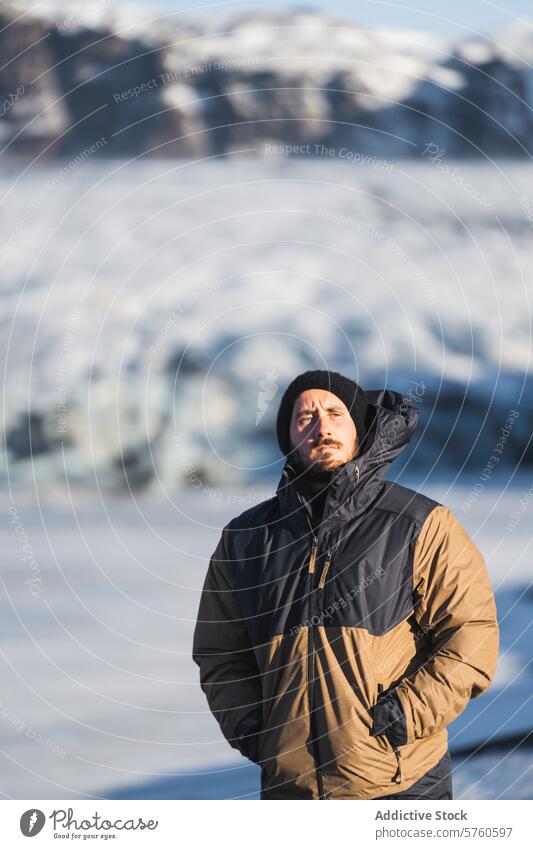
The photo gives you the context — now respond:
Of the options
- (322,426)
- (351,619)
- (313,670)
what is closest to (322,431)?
(322,426)

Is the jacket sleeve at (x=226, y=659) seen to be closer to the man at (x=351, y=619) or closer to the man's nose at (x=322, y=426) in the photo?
the man at (x=351, y=619)

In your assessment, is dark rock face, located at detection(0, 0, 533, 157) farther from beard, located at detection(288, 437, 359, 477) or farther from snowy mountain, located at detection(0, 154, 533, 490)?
beard, located at detection(288, 437, 359, 477)

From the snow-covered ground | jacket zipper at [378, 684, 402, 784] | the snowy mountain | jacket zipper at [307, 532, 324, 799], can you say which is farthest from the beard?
the snowy mountain

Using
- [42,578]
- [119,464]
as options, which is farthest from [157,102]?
[42,578]

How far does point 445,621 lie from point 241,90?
3.69 m

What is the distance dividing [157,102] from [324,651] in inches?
148

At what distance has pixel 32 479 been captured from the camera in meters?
5.45

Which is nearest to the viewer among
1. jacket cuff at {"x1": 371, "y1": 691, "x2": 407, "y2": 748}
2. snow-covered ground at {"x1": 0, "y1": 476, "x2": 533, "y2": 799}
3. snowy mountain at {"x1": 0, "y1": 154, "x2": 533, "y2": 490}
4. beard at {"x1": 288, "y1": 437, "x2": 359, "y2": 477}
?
jacket cuff at {"x1": 371, "y1": 691, "x2": 407, "y2": 748}

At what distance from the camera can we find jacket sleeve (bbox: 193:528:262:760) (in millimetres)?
3014

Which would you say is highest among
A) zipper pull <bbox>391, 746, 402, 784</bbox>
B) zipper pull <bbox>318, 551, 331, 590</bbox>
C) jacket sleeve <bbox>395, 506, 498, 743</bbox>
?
zipper pull <bbox>318, 551, 331, 590</bbox>

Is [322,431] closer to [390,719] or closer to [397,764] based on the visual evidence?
[390,719]

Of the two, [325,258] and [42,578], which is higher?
[325,258]
